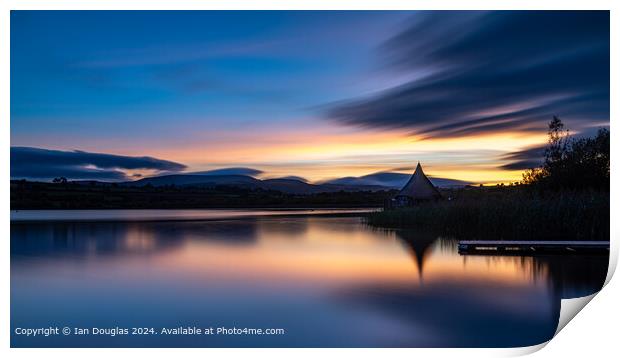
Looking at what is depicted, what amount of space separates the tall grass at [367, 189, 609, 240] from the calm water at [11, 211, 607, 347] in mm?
637

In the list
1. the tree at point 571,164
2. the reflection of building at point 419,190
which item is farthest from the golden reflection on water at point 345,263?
the reflection of building at point 419,190

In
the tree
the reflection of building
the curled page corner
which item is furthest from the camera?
the reflection of building

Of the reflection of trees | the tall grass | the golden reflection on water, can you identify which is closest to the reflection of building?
the tall grass

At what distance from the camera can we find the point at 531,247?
7.92m

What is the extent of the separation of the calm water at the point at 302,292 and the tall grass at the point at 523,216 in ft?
2.09

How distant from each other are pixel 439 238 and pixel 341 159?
242 cm

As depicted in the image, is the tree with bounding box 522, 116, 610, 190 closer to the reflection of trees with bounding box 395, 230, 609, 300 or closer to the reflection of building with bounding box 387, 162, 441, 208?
the reflection of trees with bounding box 395, 230, 609, 300

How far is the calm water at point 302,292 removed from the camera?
5.10 metres

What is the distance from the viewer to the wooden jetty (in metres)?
7.63

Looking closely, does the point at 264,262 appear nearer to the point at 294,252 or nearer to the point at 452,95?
the point at 294,252

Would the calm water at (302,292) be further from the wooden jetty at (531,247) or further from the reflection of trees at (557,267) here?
the wooden jetty at (531,247)

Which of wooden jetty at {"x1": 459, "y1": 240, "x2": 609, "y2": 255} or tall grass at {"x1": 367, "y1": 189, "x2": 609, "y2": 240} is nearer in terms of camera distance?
wooden jetty at {"x1": 459, "y1": 240, "x2": 609, "y2": 255}

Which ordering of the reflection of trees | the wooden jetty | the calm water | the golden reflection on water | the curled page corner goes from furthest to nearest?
the wooden jetty < the golden reflection on water < the reflection of trees < the curled page corner < the calm water
